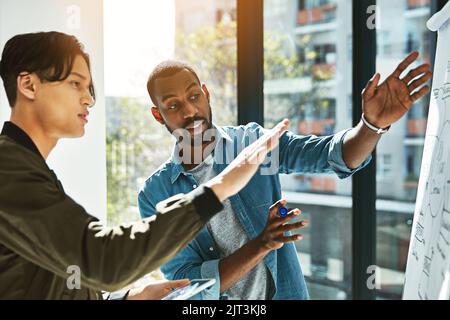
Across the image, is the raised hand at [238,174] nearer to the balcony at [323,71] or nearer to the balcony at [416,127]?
the balcony at [323,71]

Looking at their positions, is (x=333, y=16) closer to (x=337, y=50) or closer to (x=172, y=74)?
(x=337, y=50)

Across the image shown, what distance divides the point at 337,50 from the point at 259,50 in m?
1.04

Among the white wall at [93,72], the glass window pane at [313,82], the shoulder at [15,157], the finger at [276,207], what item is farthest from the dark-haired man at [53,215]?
the glass window pane at [313,82]

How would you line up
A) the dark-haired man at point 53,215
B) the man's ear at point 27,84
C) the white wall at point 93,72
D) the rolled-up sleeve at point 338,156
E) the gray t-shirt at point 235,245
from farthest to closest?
1. the white wall at point 93,72
2. the gray t-shirt at point 235,245
3. the rolled-up sleeve at point 338,156
4. the man's ear at point 27,84
5. the dark-haired man at point 53,215

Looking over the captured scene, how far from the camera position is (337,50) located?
339 cm

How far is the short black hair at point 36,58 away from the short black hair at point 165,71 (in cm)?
43

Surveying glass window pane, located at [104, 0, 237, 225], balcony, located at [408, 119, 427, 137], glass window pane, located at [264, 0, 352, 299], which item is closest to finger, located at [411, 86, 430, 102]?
glass window pane, located at [104, 0, 237, 225]

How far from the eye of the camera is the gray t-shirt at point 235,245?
6.82 ft

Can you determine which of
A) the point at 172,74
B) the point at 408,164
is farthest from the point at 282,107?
the point at 172,74

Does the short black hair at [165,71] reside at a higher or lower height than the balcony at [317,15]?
Answer: lower

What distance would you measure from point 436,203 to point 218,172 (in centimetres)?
74

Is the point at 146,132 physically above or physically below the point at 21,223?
above

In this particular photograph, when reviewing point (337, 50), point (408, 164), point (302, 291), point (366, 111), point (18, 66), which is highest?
point (337, 50)

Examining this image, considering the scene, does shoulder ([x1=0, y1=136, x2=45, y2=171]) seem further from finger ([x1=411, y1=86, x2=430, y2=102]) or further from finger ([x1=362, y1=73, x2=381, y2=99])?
finger ([x1=411, y1=86, x2=430, y2=102])
